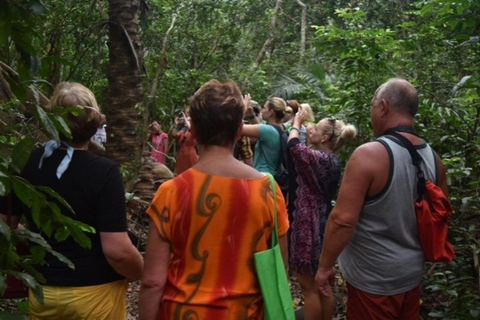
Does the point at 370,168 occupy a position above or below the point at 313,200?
above

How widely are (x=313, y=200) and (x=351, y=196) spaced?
6.07 ft

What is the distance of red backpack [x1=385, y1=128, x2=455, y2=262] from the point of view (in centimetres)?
334

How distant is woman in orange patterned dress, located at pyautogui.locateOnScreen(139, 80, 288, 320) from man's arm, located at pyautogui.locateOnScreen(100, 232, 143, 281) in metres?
0.20

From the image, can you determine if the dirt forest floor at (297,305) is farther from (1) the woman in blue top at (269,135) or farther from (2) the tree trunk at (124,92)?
(2) the tree trunk at (124,92)

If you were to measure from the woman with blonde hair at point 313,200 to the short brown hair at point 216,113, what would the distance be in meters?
2.46

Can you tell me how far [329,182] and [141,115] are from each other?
3420 millimetres

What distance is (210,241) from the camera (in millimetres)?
2529

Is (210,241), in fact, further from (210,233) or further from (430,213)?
(430,213)

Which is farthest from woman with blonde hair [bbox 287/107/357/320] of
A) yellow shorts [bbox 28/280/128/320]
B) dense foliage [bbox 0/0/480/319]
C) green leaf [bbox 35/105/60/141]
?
green leaf [bbox 35/105/60/141]

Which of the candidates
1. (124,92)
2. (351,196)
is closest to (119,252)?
(351,196)

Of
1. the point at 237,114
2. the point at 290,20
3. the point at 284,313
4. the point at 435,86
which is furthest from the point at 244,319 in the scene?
the point at 290,20

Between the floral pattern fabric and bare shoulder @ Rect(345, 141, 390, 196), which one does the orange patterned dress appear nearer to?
bare shoulder @ Rect(345, 141, 390, 196)

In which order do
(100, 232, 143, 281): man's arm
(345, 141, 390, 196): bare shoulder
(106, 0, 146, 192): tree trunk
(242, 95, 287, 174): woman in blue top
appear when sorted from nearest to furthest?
(100, 232, 143, 281): man's arm
(345, 141, 390, 196): bare shoulder
(242, 95, 287, 174): woman in blue top
(106, 0, 146, 192): tree trunk

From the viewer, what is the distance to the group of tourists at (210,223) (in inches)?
99.9
